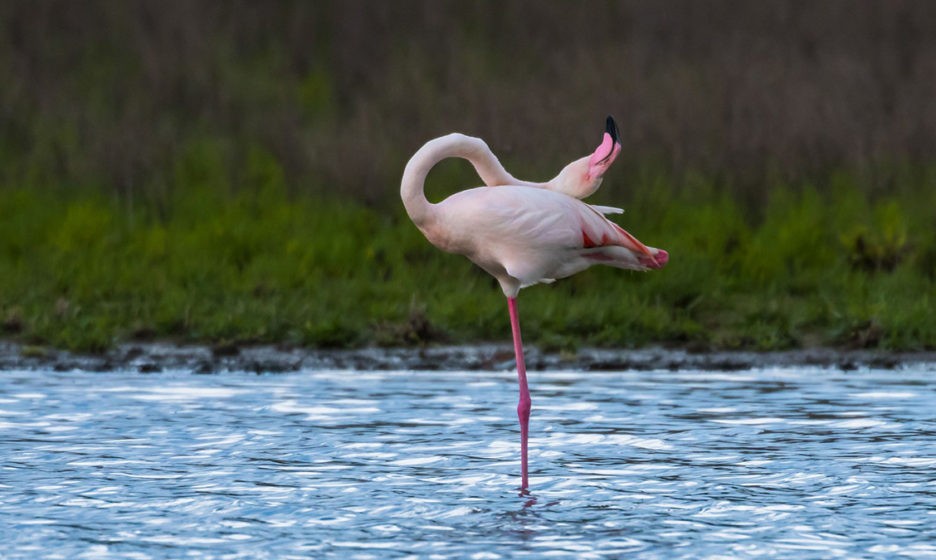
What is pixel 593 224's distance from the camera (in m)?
5.75

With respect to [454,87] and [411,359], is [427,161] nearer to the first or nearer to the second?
[411,359]

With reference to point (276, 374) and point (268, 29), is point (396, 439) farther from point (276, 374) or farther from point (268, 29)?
point (268, 29)

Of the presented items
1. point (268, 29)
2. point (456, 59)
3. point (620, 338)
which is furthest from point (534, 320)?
point (268, 29)

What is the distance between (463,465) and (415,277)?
4.18 meters

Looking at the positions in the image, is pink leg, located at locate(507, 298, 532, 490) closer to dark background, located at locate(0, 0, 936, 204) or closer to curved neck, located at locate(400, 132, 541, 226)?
curved neck, located at locate(400, 132, 541, 226)

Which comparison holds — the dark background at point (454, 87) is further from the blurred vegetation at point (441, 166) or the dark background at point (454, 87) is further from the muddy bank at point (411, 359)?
the muddy bank at point (411, 359)

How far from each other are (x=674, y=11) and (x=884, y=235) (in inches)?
152

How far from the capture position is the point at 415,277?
10164 millimetres

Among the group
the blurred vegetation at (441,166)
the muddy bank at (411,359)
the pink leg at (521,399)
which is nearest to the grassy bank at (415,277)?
the blurred vegetation at (441,166)

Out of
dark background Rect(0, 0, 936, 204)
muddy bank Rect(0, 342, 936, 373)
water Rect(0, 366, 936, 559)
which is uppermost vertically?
dark background Rect(0, 0, 936, 204)

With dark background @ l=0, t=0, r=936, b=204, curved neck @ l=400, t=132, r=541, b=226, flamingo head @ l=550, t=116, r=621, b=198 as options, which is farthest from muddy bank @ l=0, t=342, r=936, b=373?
curved neck @ l=400, t=132, r=541, b=226

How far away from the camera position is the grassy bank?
9.16 metres

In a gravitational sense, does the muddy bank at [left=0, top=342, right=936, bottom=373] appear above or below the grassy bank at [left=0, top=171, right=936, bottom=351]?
below

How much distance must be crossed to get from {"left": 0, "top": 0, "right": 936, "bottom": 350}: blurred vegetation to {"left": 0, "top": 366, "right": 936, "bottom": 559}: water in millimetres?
1025
